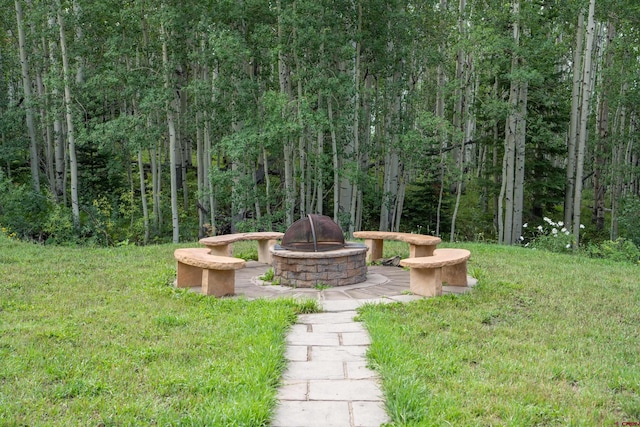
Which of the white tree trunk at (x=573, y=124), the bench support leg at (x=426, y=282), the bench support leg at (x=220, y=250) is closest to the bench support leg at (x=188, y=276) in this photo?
the bench support leg at (x=220, y=250)

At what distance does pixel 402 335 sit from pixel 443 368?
0.75 m

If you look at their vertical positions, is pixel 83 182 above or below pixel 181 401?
above

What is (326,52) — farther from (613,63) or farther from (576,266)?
(613,63)

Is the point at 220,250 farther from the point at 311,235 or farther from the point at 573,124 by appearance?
the point at 573,124

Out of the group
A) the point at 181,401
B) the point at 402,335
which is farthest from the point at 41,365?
the point at 402,335

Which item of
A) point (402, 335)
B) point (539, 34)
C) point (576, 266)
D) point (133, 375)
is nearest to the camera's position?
point (133, 375)

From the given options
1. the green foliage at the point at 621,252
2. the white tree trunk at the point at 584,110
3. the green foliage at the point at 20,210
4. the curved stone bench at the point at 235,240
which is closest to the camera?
the curved stone bench at the point at 235,240

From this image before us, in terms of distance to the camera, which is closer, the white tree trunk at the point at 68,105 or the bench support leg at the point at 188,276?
the bench support leg at the point at 188,276

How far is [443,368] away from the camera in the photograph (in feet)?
12.0

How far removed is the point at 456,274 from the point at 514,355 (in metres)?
2.44

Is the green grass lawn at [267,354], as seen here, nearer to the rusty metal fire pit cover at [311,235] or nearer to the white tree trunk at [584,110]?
the rusty metal fire pit cover at [311,235]

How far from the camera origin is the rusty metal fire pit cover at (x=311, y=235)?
6.92 m

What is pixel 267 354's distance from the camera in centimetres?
380

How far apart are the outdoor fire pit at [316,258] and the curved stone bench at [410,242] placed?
95 cm
